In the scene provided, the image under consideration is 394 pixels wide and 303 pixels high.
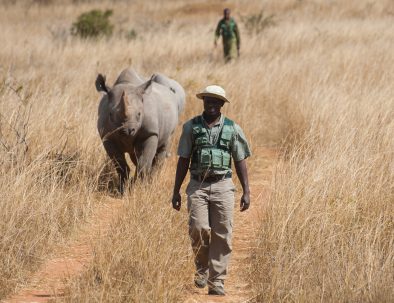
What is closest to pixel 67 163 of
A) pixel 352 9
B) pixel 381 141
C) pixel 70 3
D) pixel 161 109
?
pixel 161 109

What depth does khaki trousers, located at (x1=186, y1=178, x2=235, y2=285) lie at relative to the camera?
489 centimetres

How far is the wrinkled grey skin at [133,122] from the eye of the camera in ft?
23.6

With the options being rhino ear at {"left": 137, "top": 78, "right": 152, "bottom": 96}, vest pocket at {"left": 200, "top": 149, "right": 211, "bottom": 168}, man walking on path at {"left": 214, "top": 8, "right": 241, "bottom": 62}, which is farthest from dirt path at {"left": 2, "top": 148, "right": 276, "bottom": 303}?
man walking on path at {"left": 214, "top": 8, "right": 241, "bottom": 62}

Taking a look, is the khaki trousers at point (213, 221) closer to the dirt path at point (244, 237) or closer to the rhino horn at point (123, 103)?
the dirt path at point (244, 237)

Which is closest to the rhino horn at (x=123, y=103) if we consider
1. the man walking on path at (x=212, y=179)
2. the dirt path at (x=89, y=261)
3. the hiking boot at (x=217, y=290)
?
the dirt path at (x=89, y=261)

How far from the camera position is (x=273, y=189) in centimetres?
595

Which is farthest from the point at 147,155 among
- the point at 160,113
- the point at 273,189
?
the point at 273,189

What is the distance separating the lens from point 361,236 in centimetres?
512

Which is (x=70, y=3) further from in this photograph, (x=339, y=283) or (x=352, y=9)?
(x=339, y=283)

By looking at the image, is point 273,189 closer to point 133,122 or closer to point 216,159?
point 216,159

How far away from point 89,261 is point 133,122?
2051mm

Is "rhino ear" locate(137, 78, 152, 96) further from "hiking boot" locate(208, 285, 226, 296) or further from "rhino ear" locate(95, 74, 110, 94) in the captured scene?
"hiking boot" locate(208, 285, 226, 296)

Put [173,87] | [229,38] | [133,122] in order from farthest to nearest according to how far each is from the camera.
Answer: [229,38] → [173,87] → [133,122]

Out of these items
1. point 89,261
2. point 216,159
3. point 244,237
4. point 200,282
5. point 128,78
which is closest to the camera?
point 216,159
